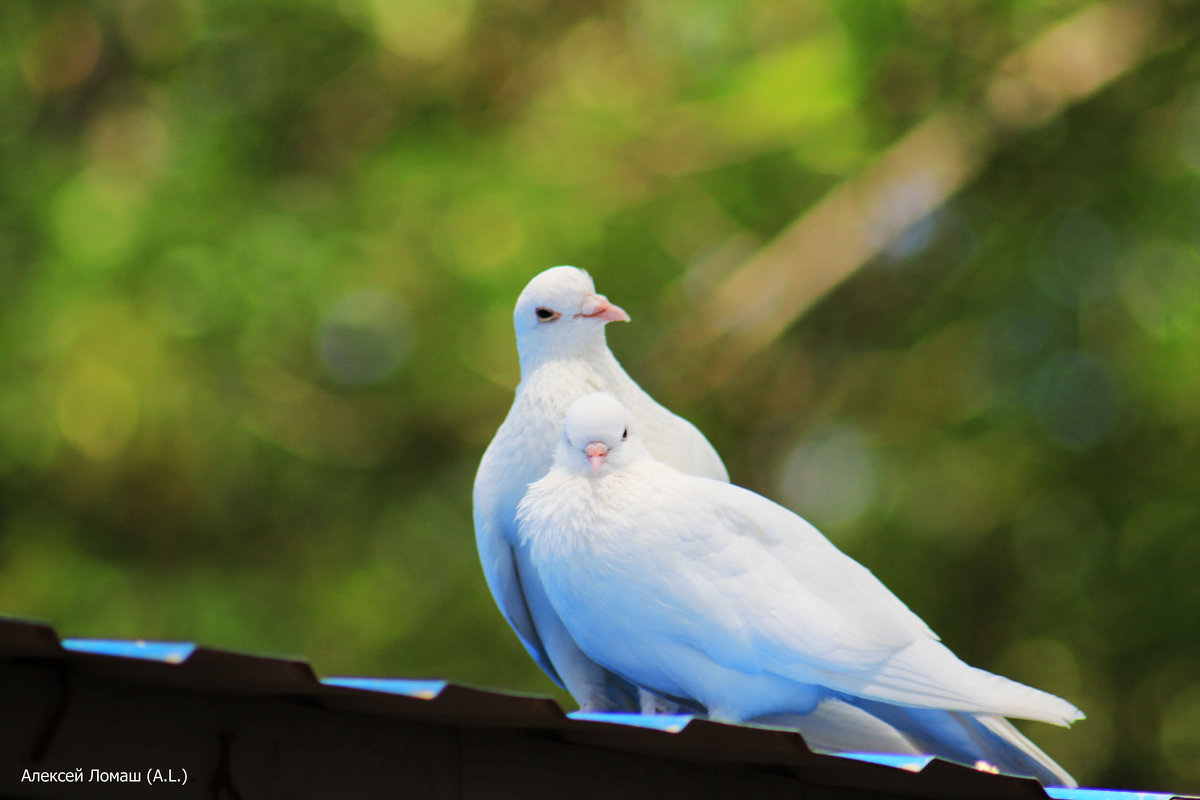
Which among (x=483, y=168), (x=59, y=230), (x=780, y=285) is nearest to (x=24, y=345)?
(x=59, y=230)

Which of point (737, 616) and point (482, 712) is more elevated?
point (737, 616)

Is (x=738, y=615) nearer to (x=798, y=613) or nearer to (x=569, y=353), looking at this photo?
(x=798, y=613)

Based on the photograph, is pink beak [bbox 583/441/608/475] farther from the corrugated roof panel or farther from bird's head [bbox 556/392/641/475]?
the corrugated roof panel

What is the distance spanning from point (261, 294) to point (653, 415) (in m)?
6.10

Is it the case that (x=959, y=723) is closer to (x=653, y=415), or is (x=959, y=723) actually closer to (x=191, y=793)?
(x=653, y=415)

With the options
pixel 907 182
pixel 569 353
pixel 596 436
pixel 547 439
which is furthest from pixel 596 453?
pixel 907 182

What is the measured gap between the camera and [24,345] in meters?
8.70

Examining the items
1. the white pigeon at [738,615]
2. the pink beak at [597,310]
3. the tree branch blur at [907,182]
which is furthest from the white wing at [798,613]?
the tree branch blur at [907,182]

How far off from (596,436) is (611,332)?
6655 mm

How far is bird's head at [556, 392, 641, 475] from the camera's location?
94.9 inches

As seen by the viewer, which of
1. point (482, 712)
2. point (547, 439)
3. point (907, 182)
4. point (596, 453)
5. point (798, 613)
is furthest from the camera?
point (907, 182)

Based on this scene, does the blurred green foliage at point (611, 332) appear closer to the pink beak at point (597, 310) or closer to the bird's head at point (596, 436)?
the pink beak at point (597, 310)

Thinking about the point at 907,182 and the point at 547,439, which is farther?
the point at 907,182

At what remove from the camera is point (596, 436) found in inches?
95.2
